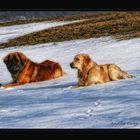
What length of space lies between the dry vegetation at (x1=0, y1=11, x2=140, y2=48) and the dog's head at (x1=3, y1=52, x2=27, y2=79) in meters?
7.19

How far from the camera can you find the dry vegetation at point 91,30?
824 inches

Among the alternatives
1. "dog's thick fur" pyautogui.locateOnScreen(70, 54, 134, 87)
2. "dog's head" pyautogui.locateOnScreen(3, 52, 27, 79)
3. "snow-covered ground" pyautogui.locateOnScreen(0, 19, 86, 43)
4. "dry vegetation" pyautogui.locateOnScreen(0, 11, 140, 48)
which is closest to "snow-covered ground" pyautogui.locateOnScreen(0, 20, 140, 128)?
"dog's thick fur" pyautogui.locateOnScreen(70, 54, 134, 87)

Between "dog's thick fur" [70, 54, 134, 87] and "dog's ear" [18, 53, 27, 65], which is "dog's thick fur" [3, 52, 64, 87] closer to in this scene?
"dog's ear" [18, 53, 27, 65]

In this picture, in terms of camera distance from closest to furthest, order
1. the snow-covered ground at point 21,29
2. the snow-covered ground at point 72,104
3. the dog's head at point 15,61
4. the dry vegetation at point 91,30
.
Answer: the snow-covered ground at point 72,104
the dog's head at point 15,61
the dry vegetation at point 91,30
the snow-covered ground at point 21,29

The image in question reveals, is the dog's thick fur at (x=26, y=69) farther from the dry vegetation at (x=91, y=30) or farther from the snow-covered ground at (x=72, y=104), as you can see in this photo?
the dry vegetation at (x=91, y=30)

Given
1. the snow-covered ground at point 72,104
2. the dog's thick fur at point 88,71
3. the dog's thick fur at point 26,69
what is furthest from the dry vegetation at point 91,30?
the dog's thick fur at point 88,71

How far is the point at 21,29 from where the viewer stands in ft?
88.3

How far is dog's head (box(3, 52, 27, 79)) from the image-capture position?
39.8 ft

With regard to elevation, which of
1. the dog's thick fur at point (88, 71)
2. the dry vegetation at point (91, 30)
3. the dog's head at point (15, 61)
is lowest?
the dog's thick fur at point (88, 71)

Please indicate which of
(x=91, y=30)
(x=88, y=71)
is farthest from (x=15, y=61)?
(x=91, y=30)

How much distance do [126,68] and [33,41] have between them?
9367mm

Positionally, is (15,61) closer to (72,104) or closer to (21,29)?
(72,104)
